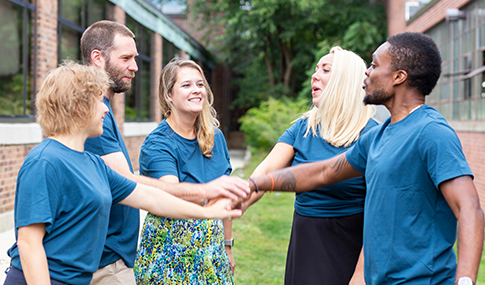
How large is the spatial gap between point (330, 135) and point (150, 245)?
1270 mm

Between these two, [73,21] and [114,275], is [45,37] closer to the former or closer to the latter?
[73,21]

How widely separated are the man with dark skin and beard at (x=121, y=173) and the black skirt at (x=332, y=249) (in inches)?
20.1

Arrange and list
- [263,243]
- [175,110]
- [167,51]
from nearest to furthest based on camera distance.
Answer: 1. [175,110]
2. [263,243]
3. [167,51]

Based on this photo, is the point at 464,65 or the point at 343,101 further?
the point at 464,65

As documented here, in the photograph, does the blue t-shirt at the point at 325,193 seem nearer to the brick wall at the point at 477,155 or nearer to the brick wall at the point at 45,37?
the brick wall at the point at 45,37

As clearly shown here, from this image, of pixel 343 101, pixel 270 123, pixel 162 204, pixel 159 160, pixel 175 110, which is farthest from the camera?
pixel 270 123

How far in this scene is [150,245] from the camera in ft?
8.66

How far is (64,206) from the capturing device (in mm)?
1862

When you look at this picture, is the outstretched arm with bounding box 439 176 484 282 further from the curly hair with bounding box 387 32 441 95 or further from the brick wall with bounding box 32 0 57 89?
the brick wall with bounding box 32 0 57 89

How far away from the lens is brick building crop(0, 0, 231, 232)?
6973mm

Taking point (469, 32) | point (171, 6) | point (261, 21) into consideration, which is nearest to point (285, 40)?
point (261, 21)

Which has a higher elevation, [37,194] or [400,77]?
[400,77]

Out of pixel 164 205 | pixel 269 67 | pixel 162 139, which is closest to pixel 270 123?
pixel 269 67

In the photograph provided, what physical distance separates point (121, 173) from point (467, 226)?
1.72 m
